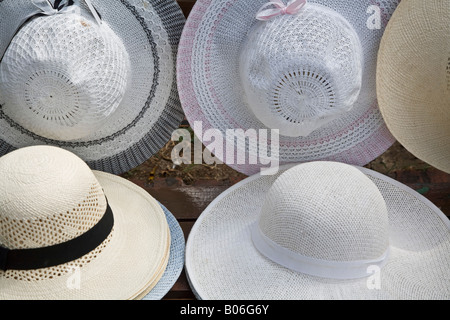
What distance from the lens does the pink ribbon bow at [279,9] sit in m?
1.45

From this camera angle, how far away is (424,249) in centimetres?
148

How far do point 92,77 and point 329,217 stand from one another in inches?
28.3

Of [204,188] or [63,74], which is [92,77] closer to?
[63,74]

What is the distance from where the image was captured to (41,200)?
4.19 ft

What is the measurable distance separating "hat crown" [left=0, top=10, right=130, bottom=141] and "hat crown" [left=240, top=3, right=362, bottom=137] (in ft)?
1.26

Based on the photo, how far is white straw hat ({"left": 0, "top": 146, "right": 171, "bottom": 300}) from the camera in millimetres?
1280

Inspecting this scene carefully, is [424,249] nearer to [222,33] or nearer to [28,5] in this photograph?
[222,33]

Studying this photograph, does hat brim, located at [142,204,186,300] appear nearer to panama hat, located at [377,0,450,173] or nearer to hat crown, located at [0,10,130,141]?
hat crown, located at [0,10,130,141]

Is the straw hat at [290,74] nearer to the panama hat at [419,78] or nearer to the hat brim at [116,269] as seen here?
the panama hat at [419,78]

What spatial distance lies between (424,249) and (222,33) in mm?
829

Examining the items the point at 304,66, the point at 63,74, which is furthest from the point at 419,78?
the point at 63,74

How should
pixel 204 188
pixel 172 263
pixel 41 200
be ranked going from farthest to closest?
pixel 204 188 < pixel 172 263 < pixel 41 200

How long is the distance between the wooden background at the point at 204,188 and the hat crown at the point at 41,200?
43 centimetres

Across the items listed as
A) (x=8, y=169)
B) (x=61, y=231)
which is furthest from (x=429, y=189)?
(x=8, y=169)
